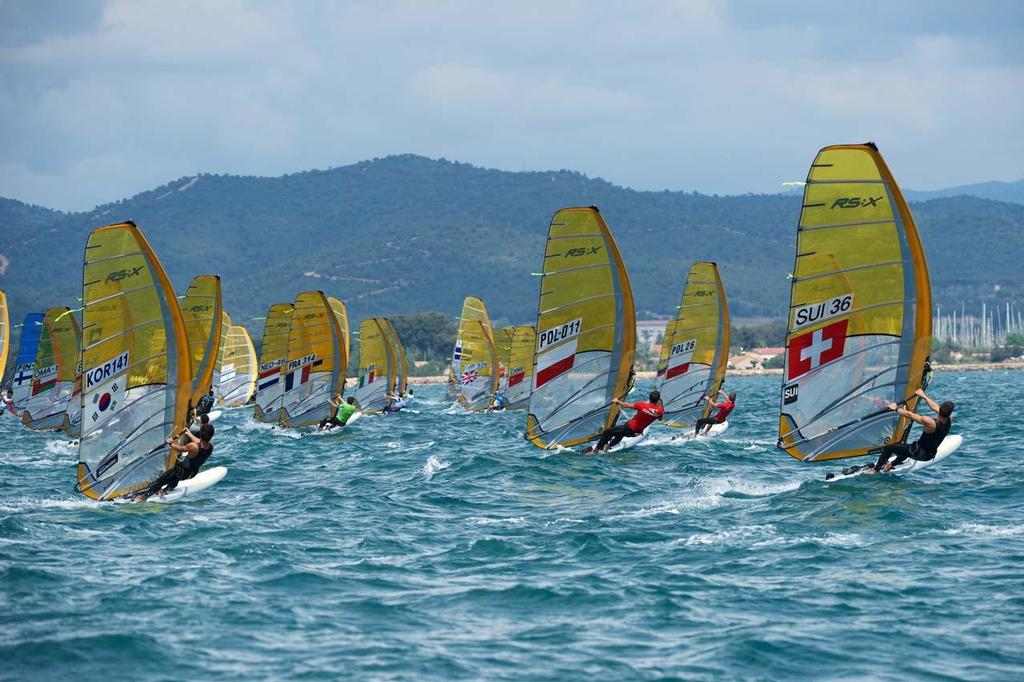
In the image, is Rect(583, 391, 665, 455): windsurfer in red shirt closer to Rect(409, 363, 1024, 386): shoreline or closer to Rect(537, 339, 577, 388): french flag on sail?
Rect(537, 339, 577, 388): french flag on sail

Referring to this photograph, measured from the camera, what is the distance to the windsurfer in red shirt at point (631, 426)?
2481 cm

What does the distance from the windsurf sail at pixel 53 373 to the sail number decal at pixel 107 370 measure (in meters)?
18.8

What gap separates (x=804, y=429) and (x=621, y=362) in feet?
17.7

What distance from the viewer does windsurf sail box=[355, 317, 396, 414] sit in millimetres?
45562

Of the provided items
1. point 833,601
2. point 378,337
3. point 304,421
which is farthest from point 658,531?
point 378,337

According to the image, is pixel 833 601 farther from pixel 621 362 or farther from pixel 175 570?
pixel 621 362

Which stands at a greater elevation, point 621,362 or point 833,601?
point 621,362

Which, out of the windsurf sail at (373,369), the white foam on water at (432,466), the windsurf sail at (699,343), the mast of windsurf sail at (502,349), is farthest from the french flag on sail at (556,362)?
the mast of windsurf sail at (502,349)

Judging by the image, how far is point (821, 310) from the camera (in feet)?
63.8

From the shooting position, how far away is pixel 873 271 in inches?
750

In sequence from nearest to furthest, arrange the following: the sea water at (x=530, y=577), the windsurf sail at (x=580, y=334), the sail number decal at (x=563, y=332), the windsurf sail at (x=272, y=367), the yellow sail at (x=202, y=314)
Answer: the sea water at (x=530, y=577) < the windsurf sail at (x=580, y=334) < the sail number decal at (x=563, y=332) < the yellow sail at (x=202, y=314) < the windsurf sail at (x=272, y=367)

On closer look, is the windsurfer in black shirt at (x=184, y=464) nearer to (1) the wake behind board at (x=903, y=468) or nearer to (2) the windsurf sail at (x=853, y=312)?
(2) the windsurf sail at (x=853, y=312)

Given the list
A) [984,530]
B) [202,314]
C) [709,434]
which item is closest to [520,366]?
[202,314]

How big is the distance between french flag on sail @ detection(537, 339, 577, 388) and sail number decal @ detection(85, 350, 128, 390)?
28.0 feet
